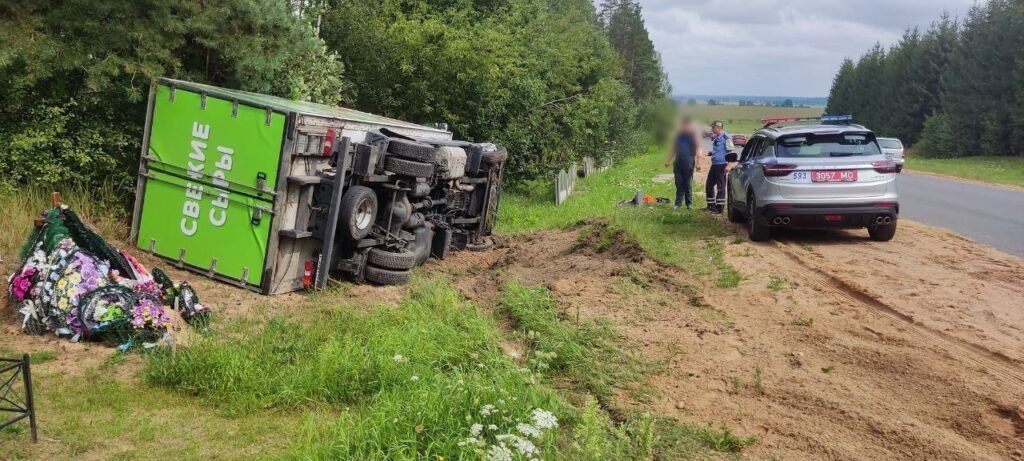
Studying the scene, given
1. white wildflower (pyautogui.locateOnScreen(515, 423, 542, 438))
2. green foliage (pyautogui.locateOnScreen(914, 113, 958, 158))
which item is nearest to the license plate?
white wildflower (pyautogui.locateOnScreen(515, 423, 542, 438))

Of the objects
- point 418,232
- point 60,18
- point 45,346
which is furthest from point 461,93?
point 45,346

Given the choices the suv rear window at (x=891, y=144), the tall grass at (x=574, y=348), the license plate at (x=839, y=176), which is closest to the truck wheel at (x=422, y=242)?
the tall grass at (x=574, y=348)

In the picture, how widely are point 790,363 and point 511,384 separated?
244 centimetres

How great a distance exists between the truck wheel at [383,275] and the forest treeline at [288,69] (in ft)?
11.5

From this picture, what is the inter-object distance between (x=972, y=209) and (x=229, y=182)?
50.8 feet

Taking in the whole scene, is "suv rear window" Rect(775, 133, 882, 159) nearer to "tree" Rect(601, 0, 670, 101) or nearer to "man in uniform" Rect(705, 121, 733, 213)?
"man in uniform" Rect(705, 121, 733, 213)

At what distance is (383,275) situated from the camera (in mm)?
9227

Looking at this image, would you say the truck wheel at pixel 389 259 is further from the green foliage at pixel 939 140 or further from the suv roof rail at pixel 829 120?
the green foliage at pixel 939 140

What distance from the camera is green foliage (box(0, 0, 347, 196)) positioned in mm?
9102

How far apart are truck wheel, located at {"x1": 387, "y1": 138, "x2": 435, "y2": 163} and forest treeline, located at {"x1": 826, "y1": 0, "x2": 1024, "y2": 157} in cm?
4541

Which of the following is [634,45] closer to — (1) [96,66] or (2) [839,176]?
(2) [839,176]

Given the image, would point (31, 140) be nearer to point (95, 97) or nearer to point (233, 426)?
point (95, 97)

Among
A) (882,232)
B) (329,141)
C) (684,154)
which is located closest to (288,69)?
(329,141)

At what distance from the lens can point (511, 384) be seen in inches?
208
